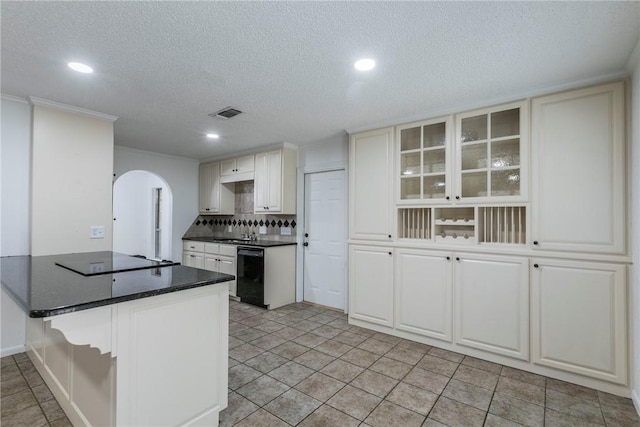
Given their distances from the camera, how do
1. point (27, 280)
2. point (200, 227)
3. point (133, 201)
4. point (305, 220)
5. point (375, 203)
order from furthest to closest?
1. point (133, 201)
2. point (200, 227)
3. point (305, 220)
4. point (375, 203)
5. point (27, 280)

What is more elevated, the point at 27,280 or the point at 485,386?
the point at 27,280

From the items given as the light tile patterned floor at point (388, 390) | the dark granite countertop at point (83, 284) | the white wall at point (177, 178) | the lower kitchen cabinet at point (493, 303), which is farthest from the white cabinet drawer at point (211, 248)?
the lower kitchen cabinet at point (493, 303)

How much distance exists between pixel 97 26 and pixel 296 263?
3.45m

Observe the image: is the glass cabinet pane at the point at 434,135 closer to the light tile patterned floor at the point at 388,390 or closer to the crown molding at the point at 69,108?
the light tile patterned floor at the point at 388,390

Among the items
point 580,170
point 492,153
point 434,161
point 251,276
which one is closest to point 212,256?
point 251,276

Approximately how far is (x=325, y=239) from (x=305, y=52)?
2715mm

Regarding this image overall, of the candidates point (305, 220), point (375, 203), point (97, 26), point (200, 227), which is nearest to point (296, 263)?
point (305, 220)

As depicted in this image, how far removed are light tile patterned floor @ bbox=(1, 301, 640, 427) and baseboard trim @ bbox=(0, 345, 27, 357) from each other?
11 cm

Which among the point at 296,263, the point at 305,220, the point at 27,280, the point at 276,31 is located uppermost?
the point at 276,31

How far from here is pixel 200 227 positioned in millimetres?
5742

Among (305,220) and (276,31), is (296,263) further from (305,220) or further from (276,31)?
(276,31)

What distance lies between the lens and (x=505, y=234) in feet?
8.64

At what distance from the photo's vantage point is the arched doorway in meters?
6.50

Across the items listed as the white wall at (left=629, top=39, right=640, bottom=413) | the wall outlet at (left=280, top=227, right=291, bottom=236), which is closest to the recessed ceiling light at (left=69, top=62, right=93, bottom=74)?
the wall outlet at (left=280, top=227, right=291, bottom=236)
